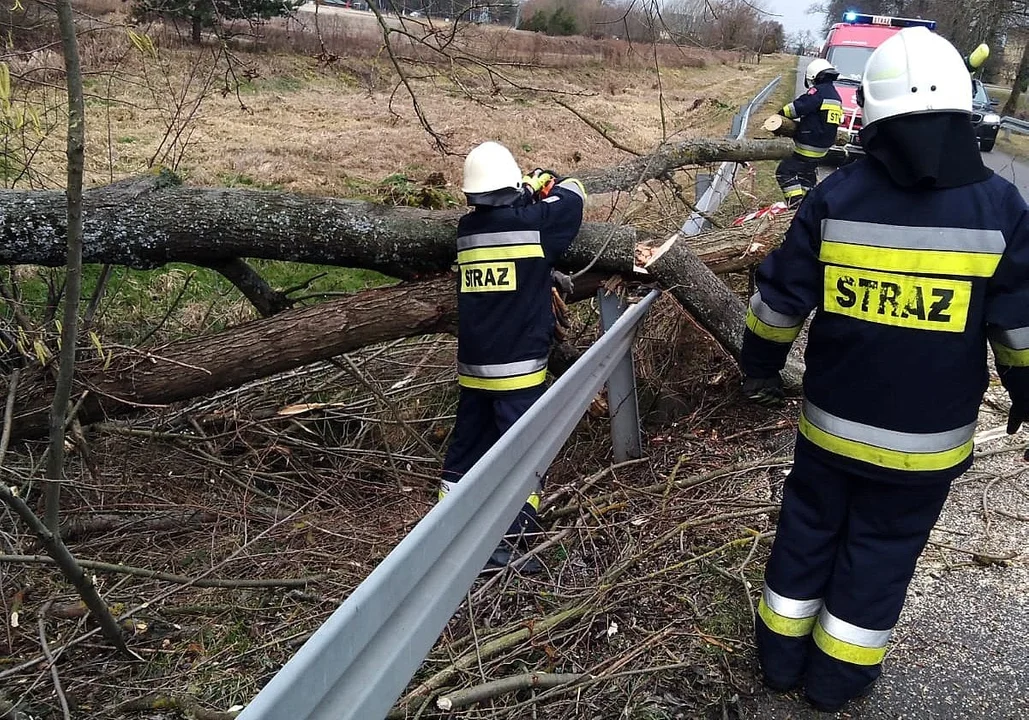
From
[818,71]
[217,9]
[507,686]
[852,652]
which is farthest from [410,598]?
[818,71]

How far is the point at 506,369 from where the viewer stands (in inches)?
134

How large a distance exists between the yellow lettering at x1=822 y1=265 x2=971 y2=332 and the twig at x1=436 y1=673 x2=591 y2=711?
1.23 metres

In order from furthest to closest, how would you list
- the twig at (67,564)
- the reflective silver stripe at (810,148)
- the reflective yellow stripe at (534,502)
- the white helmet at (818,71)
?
the white helmet at (818,71)
the reflective silver stripe at (810,148)
the reflective yellow stripe at (534,502)
the twig at (67,564)

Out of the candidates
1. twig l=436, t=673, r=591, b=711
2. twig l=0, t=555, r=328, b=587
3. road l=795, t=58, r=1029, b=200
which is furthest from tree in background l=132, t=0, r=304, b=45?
road l=795, t=58, r=1029, b=200

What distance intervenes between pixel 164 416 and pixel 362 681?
10.1 feet

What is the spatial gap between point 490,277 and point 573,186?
0.65 metres

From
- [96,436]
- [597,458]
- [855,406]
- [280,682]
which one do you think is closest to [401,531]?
[597,458]

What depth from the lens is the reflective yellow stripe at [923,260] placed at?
5.99 ft

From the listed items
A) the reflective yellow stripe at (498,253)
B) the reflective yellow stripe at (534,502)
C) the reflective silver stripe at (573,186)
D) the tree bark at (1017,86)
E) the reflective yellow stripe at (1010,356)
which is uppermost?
the tree bark at (1017,86)

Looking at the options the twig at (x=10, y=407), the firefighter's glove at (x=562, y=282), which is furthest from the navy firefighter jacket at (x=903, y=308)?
the twig at (x=10, y=407)

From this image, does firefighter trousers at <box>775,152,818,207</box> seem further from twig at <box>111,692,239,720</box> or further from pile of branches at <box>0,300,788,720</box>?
twig at <box>111,692,239,720</box>

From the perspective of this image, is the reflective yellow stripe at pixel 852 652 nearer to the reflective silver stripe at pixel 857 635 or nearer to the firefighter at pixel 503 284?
the reflective silver stripe at pixel 857 635

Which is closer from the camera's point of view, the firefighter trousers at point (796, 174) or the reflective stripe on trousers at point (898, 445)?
the reflective stripe on trousers at point (898, 445)

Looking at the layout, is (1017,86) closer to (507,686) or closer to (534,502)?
(534,502)
